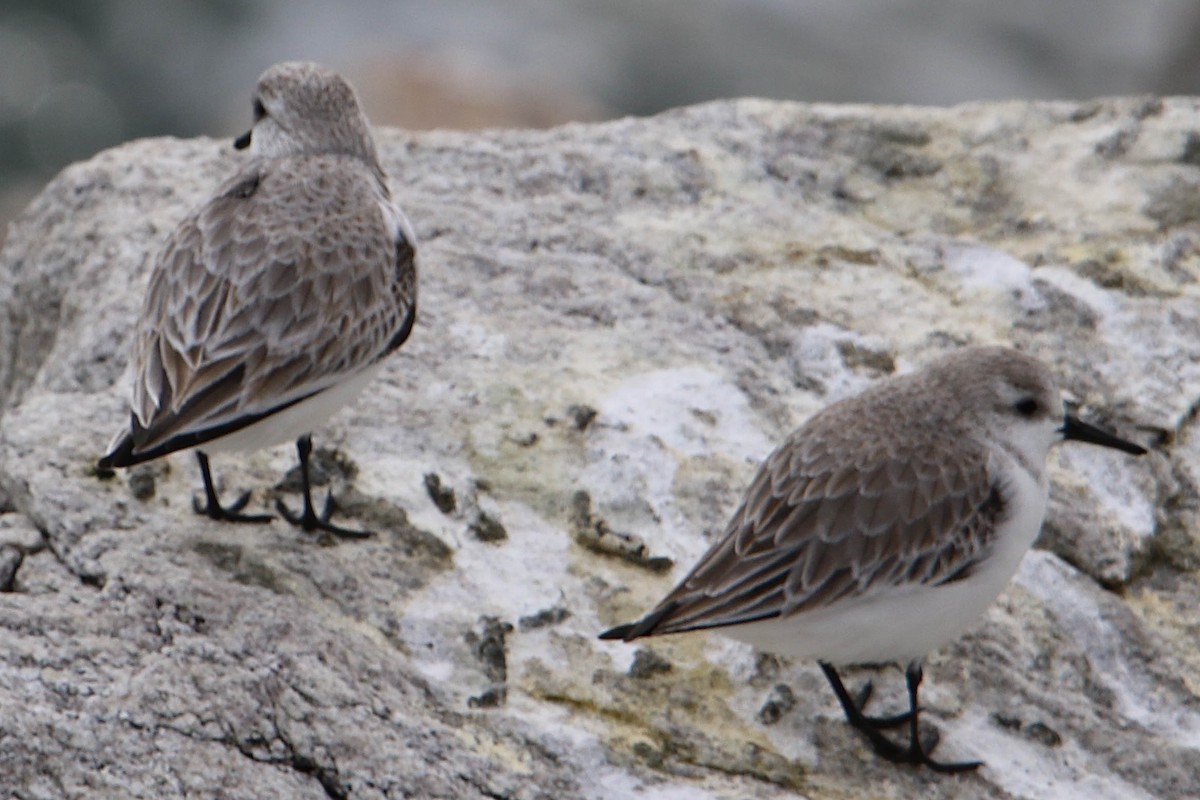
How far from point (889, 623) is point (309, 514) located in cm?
211

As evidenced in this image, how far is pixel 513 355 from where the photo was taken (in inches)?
270

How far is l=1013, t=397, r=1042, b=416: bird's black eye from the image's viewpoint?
590 cm

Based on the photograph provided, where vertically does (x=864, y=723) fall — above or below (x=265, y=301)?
below

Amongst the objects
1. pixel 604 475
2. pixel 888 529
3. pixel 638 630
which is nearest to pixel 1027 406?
pixel 888 529

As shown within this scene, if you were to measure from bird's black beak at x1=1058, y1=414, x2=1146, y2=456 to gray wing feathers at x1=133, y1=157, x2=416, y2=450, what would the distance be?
2463mm

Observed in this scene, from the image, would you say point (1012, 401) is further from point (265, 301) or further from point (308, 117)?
point (308, 117)

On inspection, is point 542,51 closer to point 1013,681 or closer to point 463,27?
point 463,27

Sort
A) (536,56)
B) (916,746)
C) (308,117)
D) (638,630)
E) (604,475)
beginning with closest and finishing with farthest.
Answer: 1. (638,630)
2. (916,746)
3. (604,475)
4. (308,117)
5. (536,56)

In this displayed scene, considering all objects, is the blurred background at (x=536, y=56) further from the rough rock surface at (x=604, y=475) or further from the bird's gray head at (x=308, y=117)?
the bird's gray head at (x=308, y=117)

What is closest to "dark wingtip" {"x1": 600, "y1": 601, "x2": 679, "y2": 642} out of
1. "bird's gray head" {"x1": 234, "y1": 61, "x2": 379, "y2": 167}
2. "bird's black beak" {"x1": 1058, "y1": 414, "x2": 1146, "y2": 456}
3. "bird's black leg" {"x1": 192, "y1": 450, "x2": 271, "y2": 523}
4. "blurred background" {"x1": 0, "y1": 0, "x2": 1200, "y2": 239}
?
"bird's black leg" {"x1": 192, "y1": 450, "x2": 271, "y2": 523}

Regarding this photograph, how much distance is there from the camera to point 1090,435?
6.01 m

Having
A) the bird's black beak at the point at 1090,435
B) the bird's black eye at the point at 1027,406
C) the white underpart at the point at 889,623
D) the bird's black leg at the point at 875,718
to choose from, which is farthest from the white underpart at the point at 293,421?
the bird's black beak at the point at 1090,435

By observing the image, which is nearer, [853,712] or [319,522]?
[853,712]

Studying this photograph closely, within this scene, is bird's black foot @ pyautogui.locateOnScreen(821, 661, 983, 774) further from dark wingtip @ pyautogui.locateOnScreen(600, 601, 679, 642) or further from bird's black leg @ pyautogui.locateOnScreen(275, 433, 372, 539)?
bird's black leg @ pyautogui.locateOnScreen(275, 433, 372, 539)
